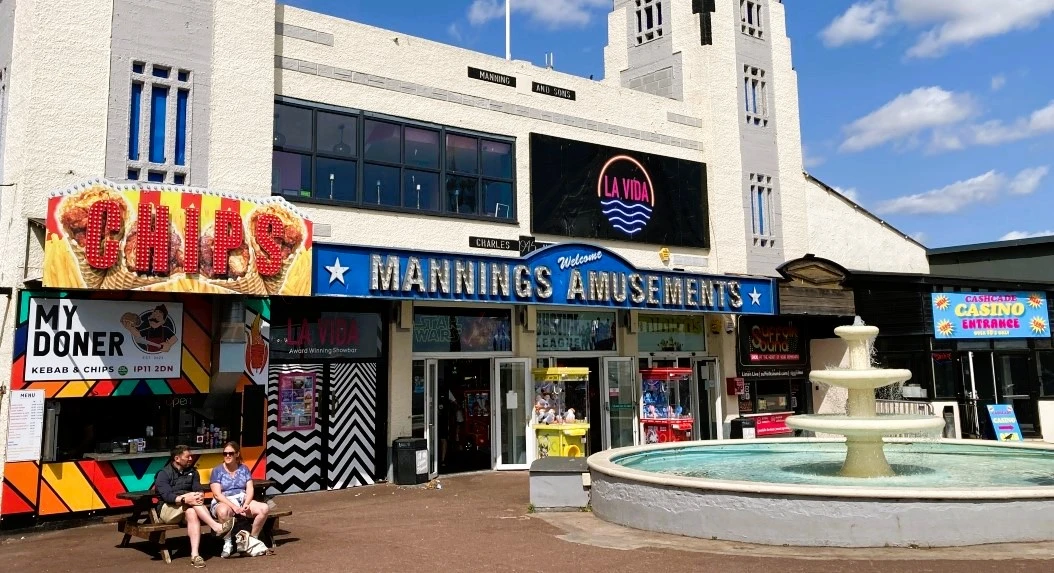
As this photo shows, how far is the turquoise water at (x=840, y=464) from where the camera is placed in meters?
11.2

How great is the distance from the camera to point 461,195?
1783 centimetres

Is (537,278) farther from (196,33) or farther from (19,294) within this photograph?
(19,294)

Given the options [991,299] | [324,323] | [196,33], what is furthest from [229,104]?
[991,299]

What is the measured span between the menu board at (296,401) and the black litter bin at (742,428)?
10871mm

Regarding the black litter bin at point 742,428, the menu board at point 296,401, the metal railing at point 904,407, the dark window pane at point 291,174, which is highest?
the dark window pane at point 291,174

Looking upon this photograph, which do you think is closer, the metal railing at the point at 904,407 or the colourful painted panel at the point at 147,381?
the colourful painted panel at the point at 147,381

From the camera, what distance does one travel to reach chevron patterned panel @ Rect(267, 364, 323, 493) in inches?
591

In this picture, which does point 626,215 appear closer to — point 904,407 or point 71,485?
point 904,407

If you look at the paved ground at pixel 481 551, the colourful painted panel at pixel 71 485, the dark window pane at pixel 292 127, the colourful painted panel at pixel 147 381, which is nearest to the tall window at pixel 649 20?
the dark window pane at pixel 292 127

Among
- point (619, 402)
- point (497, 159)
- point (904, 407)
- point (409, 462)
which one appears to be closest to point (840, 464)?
point (619, 402)

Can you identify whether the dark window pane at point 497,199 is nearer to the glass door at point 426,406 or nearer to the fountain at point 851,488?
the glass door at point 426,406

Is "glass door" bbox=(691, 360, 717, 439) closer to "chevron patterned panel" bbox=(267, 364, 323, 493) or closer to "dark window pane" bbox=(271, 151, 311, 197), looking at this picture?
"chevron patterned panel" bbox=(267, 364, 323, 493)

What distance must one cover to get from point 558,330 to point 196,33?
382 inches

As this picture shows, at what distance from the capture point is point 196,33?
47.4ft
